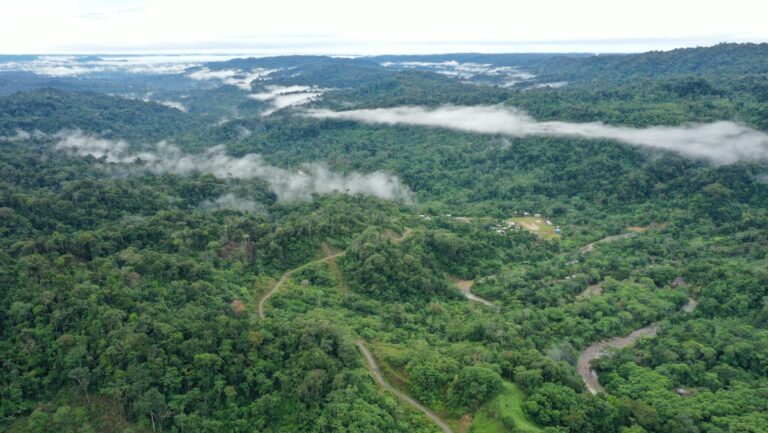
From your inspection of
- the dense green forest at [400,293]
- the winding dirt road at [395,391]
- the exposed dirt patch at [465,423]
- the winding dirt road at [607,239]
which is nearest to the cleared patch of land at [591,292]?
the dense green forest at [400,293]

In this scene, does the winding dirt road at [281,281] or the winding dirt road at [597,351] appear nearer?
the winding dirt road at [597,351]

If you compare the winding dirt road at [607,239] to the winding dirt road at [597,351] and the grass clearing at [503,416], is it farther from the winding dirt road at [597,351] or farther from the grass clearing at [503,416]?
the grass clearing at [503,416]

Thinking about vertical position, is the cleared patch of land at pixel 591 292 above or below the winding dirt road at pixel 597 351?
above

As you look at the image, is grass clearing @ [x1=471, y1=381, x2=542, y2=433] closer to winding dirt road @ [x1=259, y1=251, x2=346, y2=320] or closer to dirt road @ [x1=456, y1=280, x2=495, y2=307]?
winding dirt road @ [x1=259, y1=251, x2=346, y2=320]

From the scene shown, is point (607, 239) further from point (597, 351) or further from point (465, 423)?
point (465, 423)

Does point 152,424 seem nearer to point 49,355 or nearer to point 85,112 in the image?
point 49,355

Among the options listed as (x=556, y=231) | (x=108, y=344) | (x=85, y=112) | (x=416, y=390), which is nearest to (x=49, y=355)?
(x=108, y=344)
